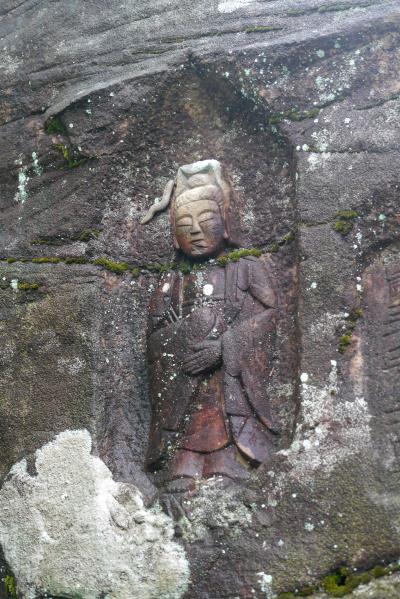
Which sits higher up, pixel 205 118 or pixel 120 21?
pixel 120 21

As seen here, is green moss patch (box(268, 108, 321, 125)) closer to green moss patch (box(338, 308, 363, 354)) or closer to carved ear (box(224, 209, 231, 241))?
carved ear (box(224, 209, 231, 241))

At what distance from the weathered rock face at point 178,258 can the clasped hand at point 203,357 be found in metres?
0.34

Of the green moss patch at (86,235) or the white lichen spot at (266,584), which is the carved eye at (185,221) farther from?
the white lichen spot at (266,584)

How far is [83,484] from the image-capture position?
12.8 feet

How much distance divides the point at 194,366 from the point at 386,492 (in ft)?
4.07

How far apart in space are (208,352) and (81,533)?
1.16 m

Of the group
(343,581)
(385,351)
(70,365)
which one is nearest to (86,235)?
(70,365)

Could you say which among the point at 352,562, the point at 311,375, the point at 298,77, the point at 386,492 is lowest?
the point at 352,562

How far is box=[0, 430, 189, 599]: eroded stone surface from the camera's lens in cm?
358

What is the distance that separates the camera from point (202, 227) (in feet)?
14.6

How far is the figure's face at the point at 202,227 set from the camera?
4.46m

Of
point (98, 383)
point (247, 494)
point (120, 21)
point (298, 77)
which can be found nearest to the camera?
point (247, 494)

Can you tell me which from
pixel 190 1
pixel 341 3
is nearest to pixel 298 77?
pixel 341 3

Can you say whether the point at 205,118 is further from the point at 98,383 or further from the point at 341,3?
the point at 98,383
